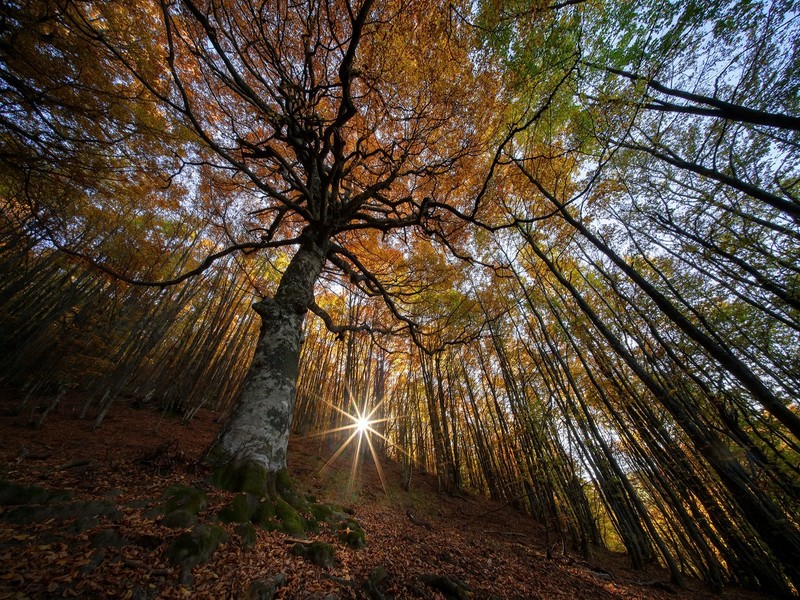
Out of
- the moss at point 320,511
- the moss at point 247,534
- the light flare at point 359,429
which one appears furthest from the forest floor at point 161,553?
the light flare at point 359,429

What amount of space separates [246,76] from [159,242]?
720cm

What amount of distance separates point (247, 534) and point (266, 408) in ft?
3.15

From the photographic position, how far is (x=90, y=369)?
261 inches

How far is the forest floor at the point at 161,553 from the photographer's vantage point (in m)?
1.33

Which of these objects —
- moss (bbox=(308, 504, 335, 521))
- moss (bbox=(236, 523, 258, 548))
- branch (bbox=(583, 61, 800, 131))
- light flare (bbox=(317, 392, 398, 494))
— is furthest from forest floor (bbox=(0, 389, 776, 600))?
branch (bbox=(583, 61, 800, 131))

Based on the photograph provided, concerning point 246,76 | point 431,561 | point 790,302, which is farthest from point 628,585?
point 246,76

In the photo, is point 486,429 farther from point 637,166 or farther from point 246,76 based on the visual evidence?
point 246,76

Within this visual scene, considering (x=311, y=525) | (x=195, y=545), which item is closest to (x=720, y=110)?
(x=311, y=525)

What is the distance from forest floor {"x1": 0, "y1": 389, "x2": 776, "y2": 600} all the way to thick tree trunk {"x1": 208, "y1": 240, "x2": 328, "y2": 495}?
0.20 m

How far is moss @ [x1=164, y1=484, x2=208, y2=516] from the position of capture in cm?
197

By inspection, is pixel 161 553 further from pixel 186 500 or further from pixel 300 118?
pixel 300 118

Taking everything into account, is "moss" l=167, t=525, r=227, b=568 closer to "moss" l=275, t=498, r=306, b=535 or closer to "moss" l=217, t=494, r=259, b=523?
"moss" l=217, t=494, r=259, b=523

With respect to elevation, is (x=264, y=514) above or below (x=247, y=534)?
above

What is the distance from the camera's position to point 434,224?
16.0ft
